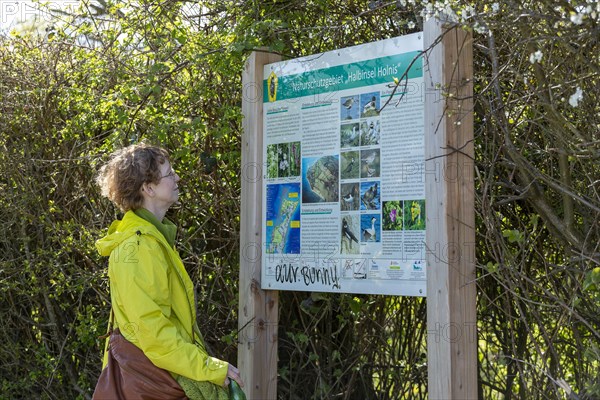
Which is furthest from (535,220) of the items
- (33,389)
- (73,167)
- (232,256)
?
(33,389)

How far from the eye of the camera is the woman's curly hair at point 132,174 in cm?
420

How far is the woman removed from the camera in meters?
3.78

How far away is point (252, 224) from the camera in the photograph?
5062 mm

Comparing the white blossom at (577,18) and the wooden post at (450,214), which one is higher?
the white blossom at (577,18)

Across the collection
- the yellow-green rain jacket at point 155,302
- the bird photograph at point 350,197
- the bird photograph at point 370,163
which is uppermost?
the bird photograph at point 370,163

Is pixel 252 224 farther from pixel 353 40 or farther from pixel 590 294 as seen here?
pixel 590 294

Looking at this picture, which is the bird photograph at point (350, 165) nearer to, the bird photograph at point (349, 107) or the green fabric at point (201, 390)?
the bird photograph at point (349, 107)

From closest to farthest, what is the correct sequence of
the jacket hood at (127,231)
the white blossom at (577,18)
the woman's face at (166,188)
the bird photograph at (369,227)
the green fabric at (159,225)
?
the white blossom at (577,18) < the jacket hood at (127,231) < the green fabric at (159,225) < the woman's face at (166,188) < the bird photograph at (369,227)

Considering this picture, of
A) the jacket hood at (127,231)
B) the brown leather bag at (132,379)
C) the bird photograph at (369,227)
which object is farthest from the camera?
the bird photograph at (369,227)

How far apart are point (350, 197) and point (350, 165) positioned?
0.53 feet

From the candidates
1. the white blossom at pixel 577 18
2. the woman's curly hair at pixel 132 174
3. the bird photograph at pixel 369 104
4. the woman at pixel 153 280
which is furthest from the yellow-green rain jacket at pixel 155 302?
the white blossom at pixel 577 18

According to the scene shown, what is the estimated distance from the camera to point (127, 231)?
403cm

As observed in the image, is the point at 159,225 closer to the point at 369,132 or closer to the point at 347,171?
the point at 347,171

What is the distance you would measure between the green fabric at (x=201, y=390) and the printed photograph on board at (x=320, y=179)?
1228 millimetres
